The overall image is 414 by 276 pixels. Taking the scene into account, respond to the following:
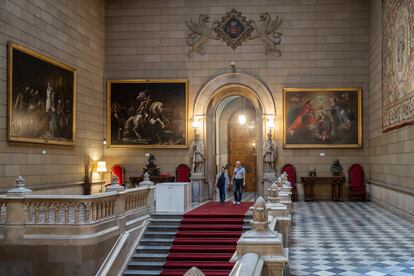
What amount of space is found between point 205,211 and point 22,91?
612 centimetres

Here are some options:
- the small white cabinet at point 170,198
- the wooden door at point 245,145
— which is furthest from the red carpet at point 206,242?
the wooden door at point 245,145

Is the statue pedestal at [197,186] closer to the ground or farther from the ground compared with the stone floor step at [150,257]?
farther from the ground

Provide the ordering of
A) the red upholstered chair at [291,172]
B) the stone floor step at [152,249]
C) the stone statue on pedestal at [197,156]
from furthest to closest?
1. the red upholstered chair at [291,172]
2. the stone statue on pedestal at [197,156]
3. the stone floor step at [152,249]

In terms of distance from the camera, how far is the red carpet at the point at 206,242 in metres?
11.7

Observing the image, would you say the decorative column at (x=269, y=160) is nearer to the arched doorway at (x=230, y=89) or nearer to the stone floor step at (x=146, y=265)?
the arched doorway at (x=230, y=89)

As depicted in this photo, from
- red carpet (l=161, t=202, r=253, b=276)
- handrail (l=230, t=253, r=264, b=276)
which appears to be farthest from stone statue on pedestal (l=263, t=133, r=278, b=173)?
handrail (l=230, t=253, r=264, b=276)

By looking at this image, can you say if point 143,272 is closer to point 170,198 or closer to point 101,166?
point 170,198

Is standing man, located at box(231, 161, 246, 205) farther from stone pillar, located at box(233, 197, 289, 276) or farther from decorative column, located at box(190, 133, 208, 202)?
stone pillar, located at box(233, 197, 289, 276)

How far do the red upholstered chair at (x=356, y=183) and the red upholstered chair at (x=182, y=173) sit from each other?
6.23m

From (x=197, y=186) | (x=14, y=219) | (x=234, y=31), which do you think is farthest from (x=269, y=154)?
(x=14, y=219)

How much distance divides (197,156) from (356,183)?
615 centimetres

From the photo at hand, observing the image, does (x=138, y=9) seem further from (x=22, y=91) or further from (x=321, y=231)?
(x=321, y=231)

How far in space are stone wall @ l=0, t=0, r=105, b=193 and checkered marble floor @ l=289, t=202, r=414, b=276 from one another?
760 centimetres

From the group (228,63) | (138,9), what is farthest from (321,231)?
(138,9)
